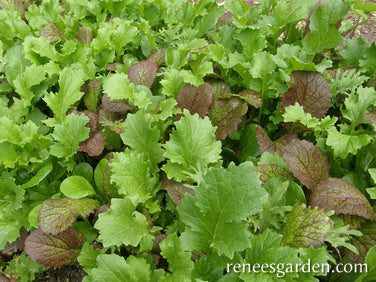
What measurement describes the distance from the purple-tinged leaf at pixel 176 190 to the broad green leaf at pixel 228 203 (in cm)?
21

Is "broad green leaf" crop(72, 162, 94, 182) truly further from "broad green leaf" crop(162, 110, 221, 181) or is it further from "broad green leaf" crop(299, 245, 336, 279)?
"broad green leaf" crop(299, 245, 336, 279)

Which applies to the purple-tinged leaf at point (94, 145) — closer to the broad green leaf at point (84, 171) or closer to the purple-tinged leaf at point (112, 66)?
the broad green leaf at point (84, 171)

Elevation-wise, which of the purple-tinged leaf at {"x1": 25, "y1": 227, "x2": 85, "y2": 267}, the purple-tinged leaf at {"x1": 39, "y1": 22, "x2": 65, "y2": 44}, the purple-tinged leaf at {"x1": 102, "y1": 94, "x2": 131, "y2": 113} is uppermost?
the purple-tinged leaf at {"x1": 39, "y1": 22, "x2": 65, "y2": 44}

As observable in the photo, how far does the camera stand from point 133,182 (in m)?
1.81

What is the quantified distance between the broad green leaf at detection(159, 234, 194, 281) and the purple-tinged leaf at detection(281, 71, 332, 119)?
1.06 m

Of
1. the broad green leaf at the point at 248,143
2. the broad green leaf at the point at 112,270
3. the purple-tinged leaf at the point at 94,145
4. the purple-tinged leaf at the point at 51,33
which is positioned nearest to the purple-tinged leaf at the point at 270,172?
the broad green leaf at the point at 248,143

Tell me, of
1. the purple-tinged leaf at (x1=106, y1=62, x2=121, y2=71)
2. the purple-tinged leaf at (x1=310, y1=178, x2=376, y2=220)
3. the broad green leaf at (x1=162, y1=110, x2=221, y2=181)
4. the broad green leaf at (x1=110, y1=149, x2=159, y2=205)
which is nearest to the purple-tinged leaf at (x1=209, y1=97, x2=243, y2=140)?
the broad green leaf at (x1=162, y1=110, x2=221, y2=181)

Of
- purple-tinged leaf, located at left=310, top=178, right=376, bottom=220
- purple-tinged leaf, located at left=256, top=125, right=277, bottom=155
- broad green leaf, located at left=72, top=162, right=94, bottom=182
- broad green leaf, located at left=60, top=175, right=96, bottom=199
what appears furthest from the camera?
broad green leaf, located at left=72, top=162, right=94, bottom=182

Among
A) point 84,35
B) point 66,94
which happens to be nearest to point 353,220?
point 66,94

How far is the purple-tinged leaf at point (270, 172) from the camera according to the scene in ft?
5.86

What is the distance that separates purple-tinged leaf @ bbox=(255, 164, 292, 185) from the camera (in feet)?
5.86

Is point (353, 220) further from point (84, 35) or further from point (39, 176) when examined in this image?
point (84, 35)

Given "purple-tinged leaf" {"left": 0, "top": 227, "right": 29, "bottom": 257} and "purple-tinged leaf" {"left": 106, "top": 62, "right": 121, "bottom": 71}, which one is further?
"purple-tinged leaf" {"left": 106, "top": 62, "right": 121, "bottom": 71}

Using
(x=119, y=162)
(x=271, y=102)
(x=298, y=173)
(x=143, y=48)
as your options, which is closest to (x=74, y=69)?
(x=143, y=48)
